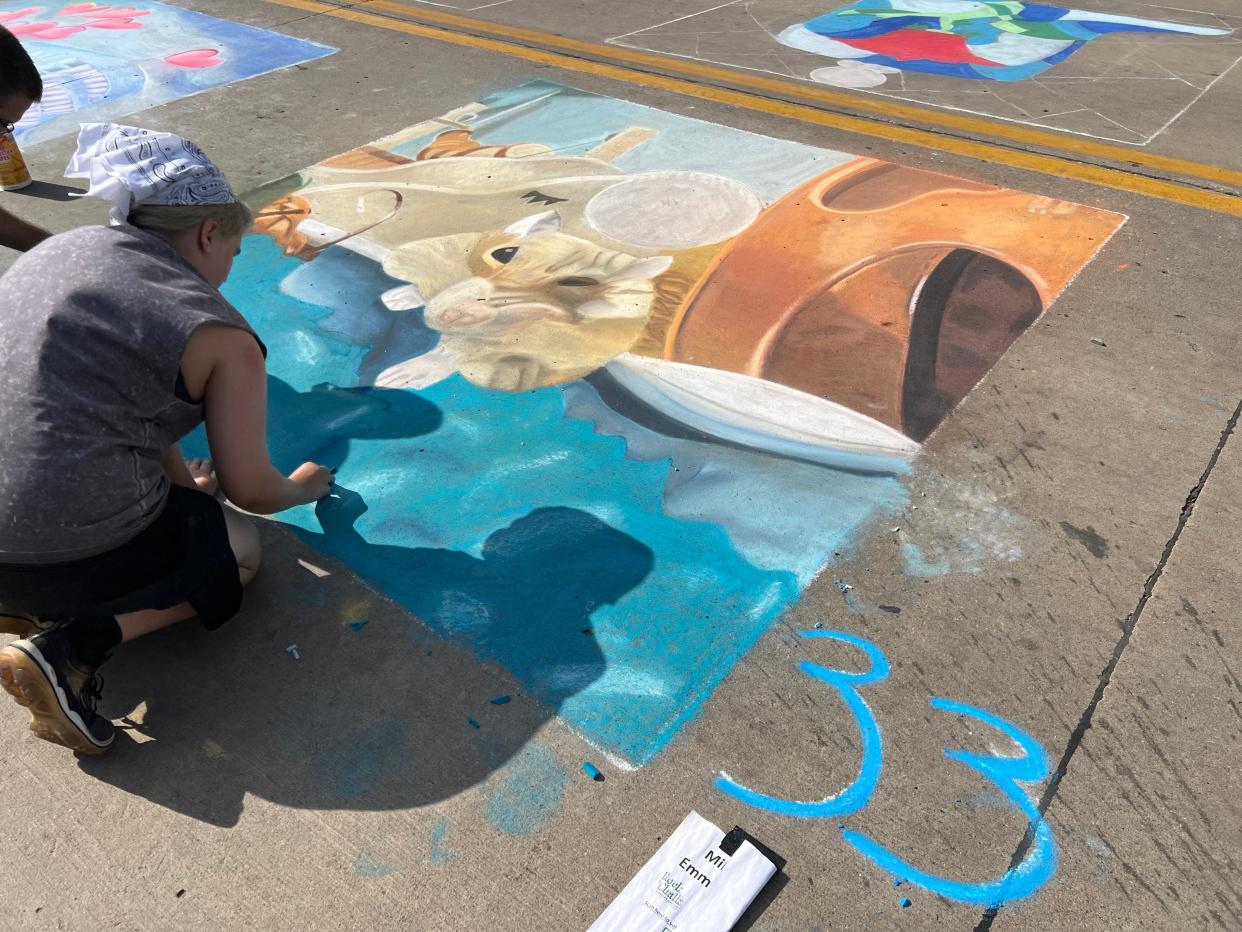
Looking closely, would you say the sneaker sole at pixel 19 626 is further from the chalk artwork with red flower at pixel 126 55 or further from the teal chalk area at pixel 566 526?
the chalk artwork with red flower at pixel 126 55

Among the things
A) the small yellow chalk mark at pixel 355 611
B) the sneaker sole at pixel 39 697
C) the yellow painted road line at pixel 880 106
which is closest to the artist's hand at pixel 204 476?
the small yellow chalk mark at pixel 355 611

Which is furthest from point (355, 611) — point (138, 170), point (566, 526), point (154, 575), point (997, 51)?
point (997, 51)

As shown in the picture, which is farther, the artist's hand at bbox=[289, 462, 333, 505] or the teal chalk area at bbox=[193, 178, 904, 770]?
the artist's hand at bbox=[289, 462, 333, 505]

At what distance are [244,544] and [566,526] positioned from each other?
35.0 inches

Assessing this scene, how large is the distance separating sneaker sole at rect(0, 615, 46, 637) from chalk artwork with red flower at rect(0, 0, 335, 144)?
477cm

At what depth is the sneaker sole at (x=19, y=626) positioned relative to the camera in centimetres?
215

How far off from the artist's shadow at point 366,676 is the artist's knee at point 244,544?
→ 0.24 feet

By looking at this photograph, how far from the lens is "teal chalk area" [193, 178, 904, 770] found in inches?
92.6

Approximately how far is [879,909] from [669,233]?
318 cm

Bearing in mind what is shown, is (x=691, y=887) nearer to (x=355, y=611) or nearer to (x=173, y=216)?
(x=355, y=611)

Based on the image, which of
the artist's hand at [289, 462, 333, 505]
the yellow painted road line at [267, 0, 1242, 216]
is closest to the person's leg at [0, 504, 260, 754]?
the artist's hand at [289, 462, 333, 505]

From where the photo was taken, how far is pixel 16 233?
111 inches

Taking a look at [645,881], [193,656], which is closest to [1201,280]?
[645,881]

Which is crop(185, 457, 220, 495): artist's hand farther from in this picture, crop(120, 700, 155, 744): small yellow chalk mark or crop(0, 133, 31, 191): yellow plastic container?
crop(0, 133, 31, 191): yellow plastic container
